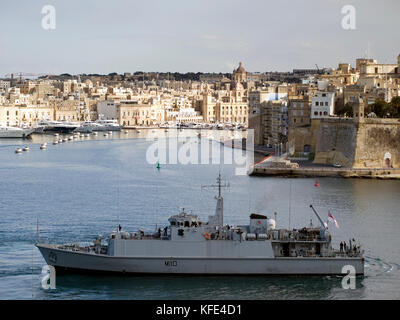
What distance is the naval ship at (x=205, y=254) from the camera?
15.5m

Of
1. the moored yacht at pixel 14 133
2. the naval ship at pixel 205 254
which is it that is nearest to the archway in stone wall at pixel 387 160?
the naval ship at pixel 205 254

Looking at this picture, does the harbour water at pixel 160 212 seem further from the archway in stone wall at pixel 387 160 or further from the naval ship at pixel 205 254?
the archway in stone wall at pixel 387 160

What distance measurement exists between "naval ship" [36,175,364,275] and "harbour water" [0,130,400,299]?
0.56 feet

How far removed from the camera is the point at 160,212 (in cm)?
2234

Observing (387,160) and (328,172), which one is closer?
(328,172)

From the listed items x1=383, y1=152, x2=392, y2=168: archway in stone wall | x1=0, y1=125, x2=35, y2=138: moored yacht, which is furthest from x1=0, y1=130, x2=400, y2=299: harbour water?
x1=0, y1=125, x2=35, y2=138: moored yacht

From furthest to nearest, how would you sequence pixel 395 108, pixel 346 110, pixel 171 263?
pixel 346 110 → pixel 395 108 → pixel 171 263

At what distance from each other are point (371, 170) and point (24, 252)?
17.3 metres

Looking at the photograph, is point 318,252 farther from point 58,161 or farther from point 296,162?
point 58,161

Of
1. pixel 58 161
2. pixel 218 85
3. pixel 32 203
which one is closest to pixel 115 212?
pixel 32 203

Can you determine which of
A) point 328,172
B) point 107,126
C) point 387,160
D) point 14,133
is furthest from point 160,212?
point 107,126

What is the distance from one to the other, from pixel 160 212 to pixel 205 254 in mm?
6886

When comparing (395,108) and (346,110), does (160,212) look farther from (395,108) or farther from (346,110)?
(346,110)

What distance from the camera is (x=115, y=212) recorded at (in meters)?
22.4
